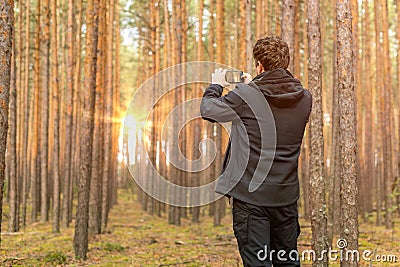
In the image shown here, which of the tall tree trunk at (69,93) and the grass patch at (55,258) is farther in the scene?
the tall tree trunk at (69,93)

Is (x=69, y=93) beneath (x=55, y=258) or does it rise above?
above

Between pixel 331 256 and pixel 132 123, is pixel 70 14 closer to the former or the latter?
pixel 331 256

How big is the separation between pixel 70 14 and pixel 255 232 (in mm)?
10265

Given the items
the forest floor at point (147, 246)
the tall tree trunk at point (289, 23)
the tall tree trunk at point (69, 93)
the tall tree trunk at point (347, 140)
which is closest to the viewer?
the tall tree trunk at point (347, 140)

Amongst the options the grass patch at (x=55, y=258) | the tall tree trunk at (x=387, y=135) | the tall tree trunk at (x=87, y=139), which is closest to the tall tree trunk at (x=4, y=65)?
the grass patch at (x=55, y=258)

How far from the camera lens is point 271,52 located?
325 cm

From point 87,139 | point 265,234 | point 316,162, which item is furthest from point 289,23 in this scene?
point 265,234

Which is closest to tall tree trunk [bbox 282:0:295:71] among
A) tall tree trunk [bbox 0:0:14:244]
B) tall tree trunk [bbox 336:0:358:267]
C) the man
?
tall tree trunk [bbox 336:0:358:267]

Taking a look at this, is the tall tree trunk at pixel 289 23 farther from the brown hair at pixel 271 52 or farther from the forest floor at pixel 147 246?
the brown hair at pixel 271 52

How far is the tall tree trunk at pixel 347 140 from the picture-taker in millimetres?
5793

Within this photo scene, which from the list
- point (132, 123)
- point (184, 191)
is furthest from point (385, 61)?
point (132, 123)

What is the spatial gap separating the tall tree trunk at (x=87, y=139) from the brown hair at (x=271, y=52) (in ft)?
18.8

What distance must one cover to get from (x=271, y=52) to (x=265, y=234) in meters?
1.15

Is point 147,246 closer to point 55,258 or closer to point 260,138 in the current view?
point 55,258
